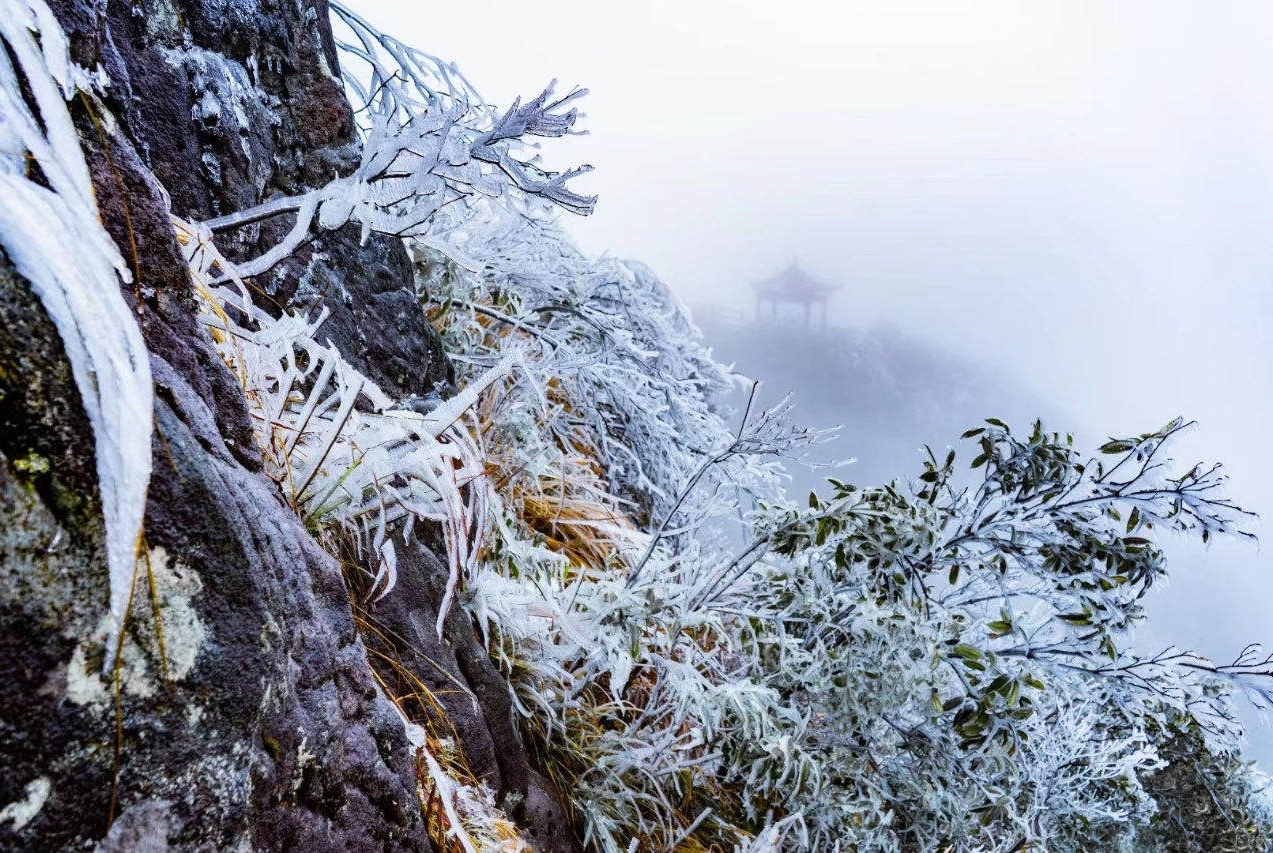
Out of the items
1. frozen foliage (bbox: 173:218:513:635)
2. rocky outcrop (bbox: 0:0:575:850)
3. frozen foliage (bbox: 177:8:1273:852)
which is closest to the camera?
rocky outcrop (bbox: 0:0:575:850)

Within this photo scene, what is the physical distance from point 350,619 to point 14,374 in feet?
1.53

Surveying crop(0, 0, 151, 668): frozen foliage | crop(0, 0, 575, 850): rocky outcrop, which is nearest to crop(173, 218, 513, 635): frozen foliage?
crop(0, 0, 575, 850): rocky outcrop

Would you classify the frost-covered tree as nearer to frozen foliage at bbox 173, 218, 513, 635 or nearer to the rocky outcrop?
frozen foliage at bbox 173, 218, 513, 635

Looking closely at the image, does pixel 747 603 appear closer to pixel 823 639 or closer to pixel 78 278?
pixel 823 639

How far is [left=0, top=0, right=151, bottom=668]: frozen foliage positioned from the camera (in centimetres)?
45

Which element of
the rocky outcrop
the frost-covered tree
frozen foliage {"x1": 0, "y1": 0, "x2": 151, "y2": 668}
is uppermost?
the frost-covered tree

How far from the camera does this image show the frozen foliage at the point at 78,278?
447 mm

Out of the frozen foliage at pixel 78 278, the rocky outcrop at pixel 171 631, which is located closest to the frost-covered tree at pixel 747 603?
the rocky outcrop at pixel 171 631

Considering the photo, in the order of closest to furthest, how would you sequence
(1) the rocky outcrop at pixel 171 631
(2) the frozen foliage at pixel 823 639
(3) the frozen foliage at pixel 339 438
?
(1) the rocky outcrop at pixel 171 631
(3) the frozen foliage at pixel 339 438
(2) the frozen foliage at pixel 823 639

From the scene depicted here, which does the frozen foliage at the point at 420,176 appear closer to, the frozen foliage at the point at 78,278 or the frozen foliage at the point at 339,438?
the frozen foliage at the point at 339,438

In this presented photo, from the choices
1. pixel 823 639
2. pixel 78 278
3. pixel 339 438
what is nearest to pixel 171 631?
pixel 78 278

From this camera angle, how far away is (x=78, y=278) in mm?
465

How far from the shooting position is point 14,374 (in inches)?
17.0

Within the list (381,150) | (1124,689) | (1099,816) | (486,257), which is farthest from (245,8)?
(1099,816)
